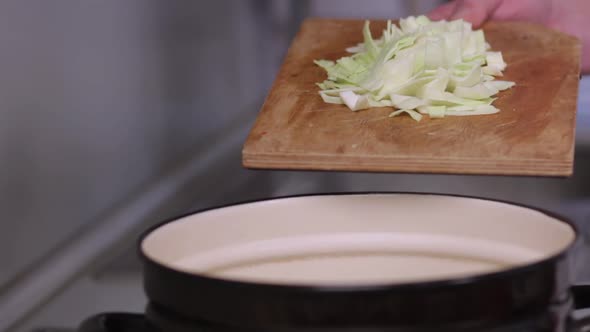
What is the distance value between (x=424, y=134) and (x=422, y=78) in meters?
0.07

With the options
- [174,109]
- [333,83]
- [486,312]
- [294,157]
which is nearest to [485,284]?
[486,312]

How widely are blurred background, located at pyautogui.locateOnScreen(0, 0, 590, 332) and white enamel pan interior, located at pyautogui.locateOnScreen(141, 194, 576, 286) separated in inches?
9.6

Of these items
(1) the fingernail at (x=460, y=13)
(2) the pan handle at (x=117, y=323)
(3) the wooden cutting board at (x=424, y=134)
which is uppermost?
(1) the fingernail at (x=460, y=13)

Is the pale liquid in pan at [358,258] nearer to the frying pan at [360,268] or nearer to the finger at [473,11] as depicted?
the frying pan at [360,268]

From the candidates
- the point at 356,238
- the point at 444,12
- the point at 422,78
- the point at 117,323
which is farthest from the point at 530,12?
the point at 117,323

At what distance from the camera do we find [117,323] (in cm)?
45

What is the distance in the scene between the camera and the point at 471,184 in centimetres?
140

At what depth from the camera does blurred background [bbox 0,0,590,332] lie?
0.93 metres

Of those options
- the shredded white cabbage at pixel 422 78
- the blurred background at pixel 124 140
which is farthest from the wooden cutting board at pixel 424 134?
the blurred background at pixel 124 140

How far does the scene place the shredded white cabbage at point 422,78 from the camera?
2.20 feet

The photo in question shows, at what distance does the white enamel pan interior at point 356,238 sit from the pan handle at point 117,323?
32 millimetres

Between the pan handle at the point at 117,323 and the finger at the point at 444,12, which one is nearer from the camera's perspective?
the pan handle at the point at 117,323

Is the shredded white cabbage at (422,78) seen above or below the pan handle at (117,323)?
above

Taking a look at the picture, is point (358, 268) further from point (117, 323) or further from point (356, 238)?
point (117, 323)
